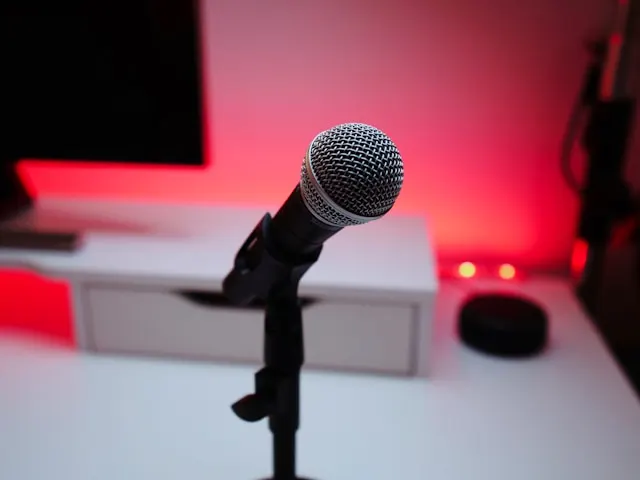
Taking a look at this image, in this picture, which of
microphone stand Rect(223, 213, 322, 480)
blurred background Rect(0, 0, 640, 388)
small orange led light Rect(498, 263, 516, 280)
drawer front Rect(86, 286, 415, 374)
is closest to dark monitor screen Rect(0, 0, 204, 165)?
blurred background Rect(0, 0, 640, 388)

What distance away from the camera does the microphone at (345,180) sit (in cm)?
49

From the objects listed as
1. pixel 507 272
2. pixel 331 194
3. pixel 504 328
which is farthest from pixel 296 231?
pixel 507 272

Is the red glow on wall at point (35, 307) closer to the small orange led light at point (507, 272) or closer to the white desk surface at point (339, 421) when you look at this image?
the white desk surface at point (339, 421)

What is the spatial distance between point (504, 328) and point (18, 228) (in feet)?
2.53

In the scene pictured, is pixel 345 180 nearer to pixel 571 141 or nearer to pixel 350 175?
pixel 350 175

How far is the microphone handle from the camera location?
1.73 feet

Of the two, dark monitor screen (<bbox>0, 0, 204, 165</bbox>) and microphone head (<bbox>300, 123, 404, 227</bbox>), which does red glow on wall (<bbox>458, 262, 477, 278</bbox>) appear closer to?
dark monitor screen (<bbox>0, 0, 204, 165</bbox>)

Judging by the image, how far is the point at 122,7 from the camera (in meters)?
0.97

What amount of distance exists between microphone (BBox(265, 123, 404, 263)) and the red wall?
2.10 ft

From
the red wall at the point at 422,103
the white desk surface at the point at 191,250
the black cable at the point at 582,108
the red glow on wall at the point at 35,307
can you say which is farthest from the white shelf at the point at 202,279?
the black cable at the point at 582,108

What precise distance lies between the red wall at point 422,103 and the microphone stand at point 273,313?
1.93 ft

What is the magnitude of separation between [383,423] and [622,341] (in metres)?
0.53

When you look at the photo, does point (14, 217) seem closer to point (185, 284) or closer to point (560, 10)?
point (185, 284)

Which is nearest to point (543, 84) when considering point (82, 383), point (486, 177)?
point (486, 177)
